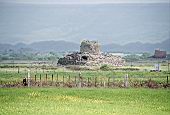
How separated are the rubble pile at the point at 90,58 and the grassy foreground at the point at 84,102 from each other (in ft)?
181

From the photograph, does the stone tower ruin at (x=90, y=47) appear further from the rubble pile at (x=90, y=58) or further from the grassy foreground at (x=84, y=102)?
the grassy foreground at (x=84, y=102)

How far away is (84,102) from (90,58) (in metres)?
68.0

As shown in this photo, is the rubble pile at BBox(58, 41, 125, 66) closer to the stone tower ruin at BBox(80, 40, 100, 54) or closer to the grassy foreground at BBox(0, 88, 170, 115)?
the stone tower ruin at BBox(80, 40, 100, 54)

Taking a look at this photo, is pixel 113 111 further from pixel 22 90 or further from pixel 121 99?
pixel 22 90

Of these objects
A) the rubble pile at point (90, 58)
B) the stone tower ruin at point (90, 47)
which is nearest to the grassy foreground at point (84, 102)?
the rubble pile at point (90, 58)

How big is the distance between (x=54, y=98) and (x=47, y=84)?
1352 cm

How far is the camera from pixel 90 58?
10588 centimetres

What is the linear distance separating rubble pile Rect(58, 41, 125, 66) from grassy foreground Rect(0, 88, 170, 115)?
2176 inches

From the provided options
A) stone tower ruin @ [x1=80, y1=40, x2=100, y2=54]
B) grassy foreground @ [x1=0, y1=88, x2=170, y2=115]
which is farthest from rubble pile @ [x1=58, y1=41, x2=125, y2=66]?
grassy foreground @ [x1=0, y1=88, x2=170, y2=115]

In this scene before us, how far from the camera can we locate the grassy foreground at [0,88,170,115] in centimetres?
3266

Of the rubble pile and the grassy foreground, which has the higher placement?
the rubble pile

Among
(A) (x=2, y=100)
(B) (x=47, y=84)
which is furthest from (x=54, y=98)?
(B) (x=47, y=84)

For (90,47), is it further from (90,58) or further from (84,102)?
(84,102)

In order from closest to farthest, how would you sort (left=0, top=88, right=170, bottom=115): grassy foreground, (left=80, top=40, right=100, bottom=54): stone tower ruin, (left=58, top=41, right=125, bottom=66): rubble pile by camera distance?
(left=0, top=88, right=170, bottom=115): grassy foreground < (left=58, top=41, right=125, bottom=66): rubble pile < (left=80, top=40, right=100, bottom=54): stone tower ruin
